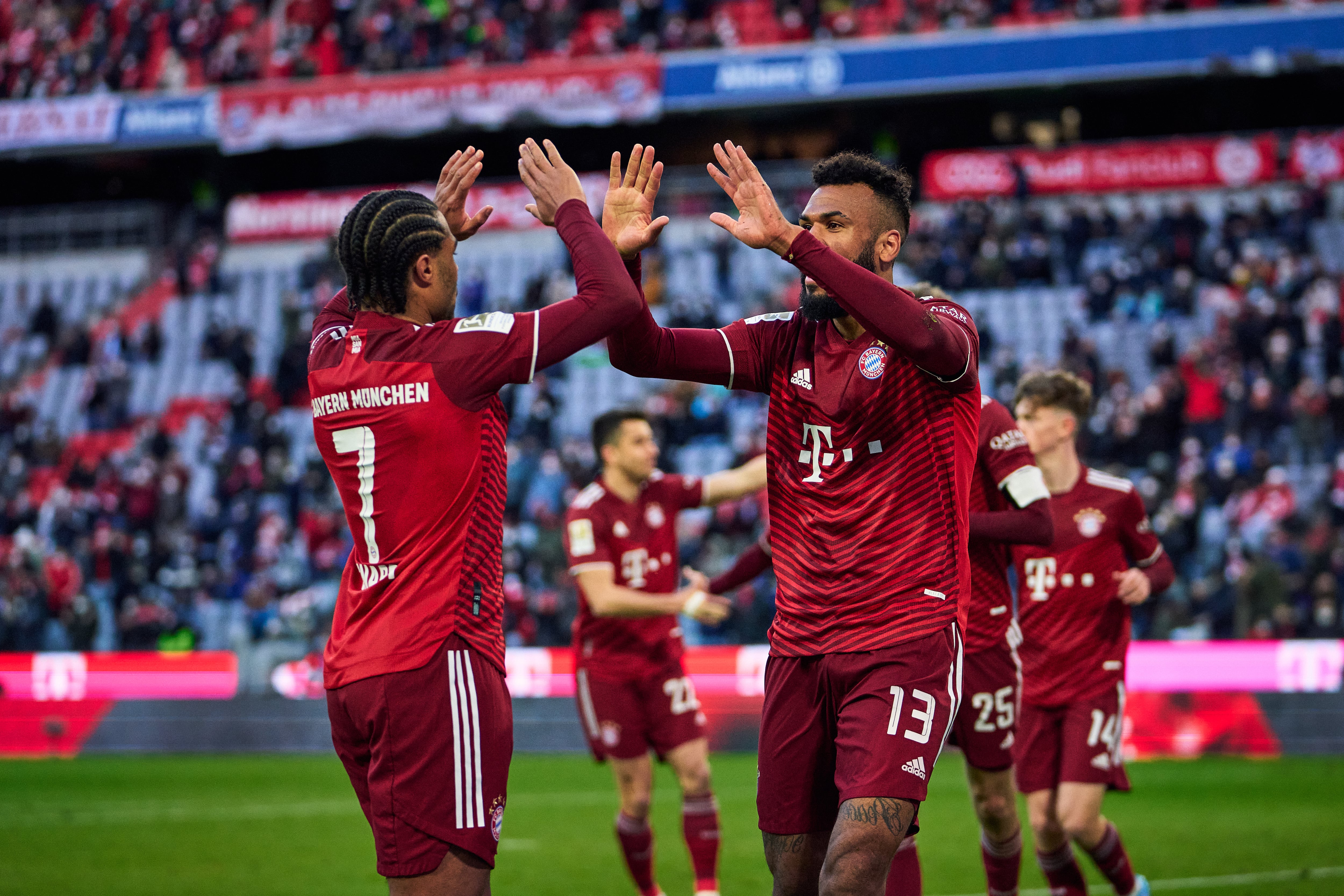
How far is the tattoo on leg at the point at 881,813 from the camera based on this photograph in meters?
4.34

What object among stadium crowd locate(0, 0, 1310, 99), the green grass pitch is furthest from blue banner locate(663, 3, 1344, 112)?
the green grass pitch

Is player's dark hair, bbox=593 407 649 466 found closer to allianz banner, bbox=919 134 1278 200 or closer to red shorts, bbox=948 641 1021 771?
red shorts, bbox=948 641 1021 771

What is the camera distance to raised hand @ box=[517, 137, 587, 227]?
449 centimetres

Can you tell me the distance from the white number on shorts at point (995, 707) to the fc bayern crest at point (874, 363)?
2635 mm

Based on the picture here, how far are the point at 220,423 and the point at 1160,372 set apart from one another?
56.4ft

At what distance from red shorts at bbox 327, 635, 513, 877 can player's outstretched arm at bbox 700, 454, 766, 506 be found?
3902mm

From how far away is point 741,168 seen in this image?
4.45 metres

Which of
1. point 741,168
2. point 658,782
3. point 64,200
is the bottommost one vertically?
point 658,782

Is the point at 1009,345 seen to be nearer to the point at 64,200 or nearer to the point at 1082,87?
the point at 1082,87

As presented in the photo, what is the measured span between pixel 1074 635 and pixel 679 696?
2438mm

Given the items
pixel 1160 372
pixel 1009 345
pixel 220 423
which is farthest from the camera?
pixel 220 423

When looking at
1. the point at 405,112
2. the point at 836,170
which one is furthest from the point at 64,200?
the point at 836,170

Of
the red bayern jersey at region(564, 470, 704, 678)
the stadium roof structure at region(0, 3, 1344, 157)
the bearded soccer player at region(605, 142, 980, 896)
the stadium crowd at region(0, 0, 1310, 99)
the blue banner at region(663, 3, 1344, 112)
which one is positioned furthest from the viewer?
the stadium crowd at region(0, 0, 1310, 99)

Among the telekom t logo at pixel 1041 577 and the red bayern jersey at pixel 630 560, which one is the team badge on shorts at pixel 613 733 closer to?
the red bayern jersey at pixel 630 560
